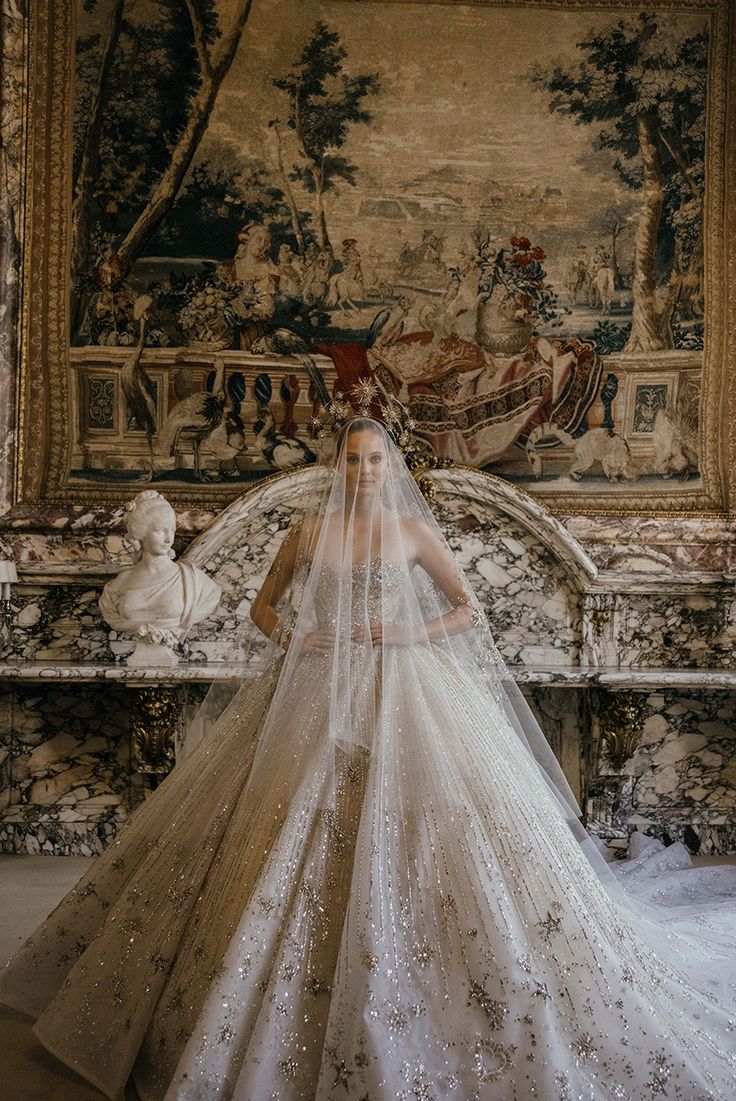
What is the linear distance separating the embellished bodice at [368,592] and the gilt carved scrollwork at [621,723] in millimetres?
2232

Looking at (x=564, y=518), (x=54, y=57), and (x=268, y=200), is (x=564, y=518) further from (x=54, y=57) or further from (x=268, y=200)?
(x=54, y=57)

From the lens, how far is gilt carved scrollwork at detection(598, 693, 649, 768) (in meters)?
5.23

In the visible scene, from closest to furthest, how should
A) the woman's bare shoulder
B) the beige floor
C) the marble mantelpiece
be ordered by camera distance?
1. the beige floor
2. the woman's bare shoulder
3. the marble mantelpiece

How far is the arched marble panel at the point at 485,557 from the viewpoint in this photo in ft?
18.0

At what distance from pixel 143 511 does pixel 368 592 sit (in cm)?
208

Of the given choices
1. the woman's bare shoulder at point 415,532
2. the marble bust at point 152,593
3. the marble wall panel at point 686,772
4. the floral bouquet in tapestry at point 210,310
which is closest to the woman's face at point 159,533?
the marble bust at point 152,593

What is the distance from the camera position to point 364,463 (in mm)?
3377

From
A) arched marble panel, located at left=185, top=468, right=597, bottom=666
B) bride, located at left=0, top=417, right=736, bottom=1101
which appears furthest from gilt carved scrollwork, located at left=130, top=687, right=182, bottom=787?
bride, located at left=0, top=417, right=736, bottom=1101

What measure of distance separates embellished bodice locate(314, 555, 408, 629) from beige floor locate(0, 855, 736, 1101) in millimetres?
1316

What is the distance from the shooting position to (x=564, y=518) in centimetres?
561

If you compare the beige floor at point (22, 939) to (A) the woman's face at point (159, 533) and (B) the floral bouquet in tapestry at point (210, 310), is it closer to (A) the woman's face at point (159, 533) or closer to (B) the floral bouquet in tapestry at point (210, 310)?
(A) the woman's face at point (159, 533)

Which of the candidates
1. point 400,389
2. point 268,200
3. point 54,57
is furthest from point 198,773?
point 54,57

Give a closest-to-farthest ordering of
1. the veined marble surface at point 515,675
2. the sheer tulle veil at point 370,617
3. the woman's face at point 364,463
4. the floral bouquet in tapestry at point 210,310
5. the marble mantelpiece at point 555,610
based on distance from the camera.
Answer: the sheer tulle veil at point 370,617, the woman's face at point 364,463, the veined marble surface at point 515,675, the marble mantelpiece at point 555,610, the floral bouquet in tapestry at point 210,310

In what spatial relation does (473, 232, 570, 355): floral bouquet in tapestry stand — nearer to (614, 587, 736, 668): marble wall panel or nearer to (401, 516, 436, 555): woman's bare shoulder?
(614, 587, 736, 668): marble wall panel
